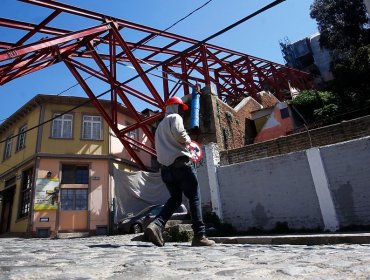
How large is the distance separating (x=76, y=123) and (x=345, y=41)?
67.0ft

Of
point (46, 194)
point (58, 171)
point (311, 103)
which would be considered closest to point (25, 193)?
point (46, 194)

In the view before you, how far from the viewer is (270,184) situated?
30.3ft

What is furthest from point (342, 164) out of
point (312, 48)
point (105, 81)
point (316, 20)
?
point (312, 48)

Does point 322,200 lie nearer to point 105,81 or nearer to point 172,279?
point 172,279

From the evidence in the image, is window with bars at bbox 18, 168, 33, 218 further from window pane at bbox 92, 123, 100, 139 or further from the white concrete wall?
the white concrete wall

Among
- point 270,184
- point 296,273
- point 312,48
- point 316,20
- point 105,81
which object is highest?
point 312,48

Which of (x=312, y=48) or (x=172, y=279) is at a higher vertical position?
(x=312, y=48)

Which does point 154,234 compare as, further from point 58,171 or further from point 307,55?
point 307,55

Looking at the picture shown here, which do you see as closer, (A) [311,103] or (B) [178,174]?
(B) [178,174]

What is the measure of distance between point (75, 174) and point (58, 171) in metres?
0.97

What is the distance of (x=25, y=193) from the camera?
60.9 ft

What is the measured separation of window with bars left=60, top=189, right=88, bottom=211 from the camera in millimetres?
17781

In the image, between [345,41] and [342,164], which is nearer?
[342,164]

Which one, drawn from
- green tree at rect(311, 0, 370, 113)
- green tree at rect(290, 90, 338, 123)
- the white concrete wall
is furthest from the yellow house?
green tree at rect(311, 0, 370, 113)
